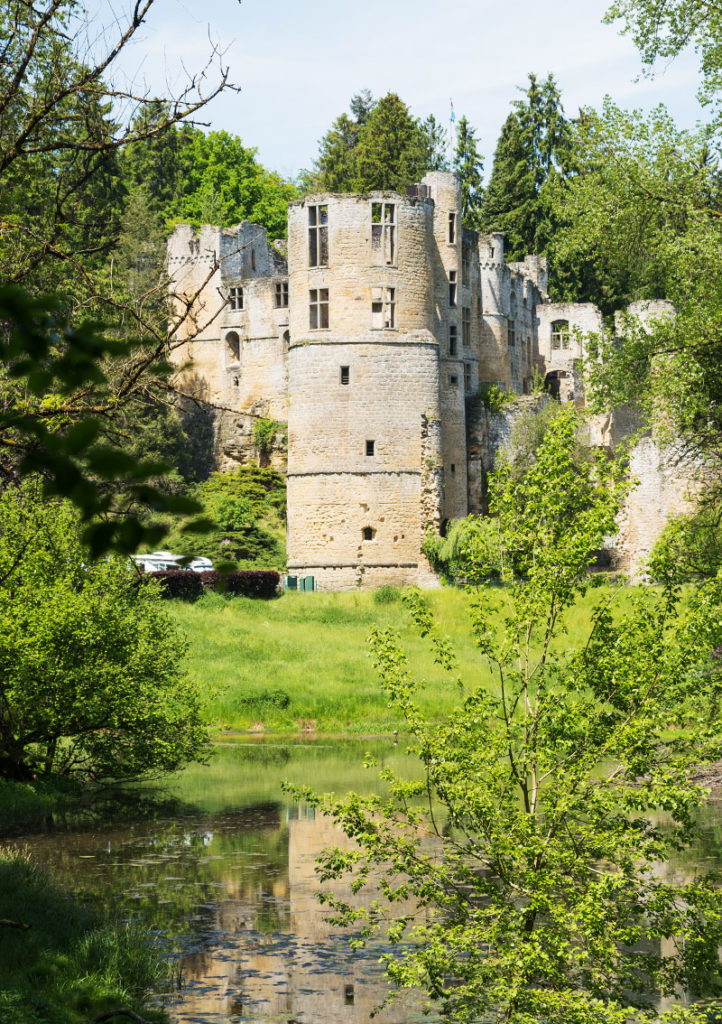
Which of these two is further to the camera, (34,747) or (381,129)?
(381,129)

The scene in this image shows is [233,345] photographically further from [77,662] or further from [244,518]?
[77,662]

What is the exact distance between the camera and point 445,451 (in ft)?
170

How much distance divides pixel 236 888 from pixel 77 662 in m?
5.03

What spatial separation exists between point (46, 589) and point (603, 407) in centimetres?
920

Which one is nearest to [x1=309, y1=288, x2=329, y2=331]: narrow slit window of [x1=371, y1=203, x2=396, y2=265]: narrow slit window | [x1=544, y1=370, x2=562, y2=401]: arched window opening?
[x1=371, y1=203, x2=396, y2=265]: narrow slit window

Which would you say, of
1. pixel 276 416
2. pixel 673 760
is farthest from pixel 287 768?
pixel 276 416

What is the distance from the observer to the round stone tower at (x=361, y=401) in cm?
4856

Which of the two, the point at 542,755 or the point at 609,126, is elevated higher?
the point at 609,126

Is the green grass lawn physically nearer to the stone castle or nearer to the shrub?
the shrub

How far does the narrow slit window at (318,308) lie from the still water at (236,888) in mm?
25616

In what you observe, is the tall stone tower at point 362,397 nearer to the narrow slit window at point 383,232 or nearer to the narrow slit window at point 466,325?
the narrow slit window at point 383,232

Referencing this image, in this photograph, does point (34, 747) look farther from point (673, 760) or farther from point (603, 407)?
point (673, 760)

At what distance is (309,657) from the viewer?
3609cm

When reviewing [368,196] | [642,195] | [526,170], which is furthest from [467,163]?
[642,195]
